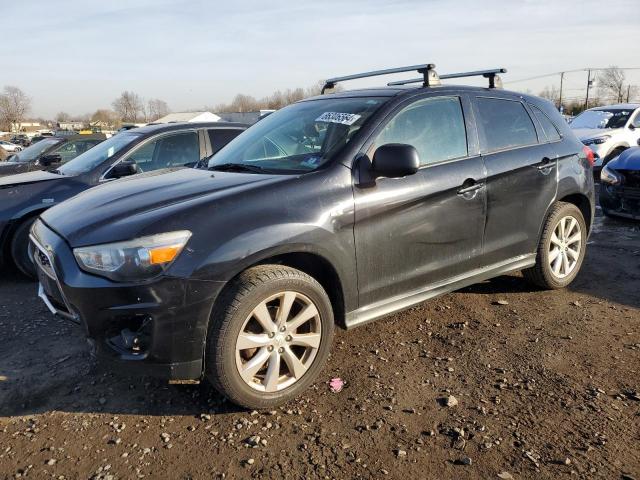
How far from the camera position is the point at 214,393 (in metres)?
3.10

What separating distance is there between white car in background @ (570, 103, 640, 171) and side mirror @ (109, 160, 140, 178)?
31.0ft

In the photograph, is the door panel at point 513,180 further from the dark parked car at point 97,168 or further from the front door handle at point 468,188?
the dark parked car at point 97,168

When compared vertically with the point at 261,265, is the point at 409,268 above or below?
below

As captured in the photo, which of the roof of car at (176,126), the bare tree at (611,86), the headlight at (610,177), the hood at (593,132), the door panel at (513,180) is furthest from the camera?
the bare tree at (611,86)

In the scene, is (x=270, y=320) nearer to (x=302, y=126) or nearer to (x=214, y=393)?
(x=214, y=393)

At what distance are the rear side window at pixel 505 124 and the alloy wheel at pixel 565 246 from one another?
81 centimetres

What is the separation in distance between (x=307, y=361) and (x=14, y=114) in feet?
319

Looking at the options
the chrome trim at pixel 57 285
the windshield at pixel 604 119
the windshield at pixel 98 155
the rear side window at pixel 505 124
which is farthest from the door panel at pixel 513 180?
the windshield at pixel 604 119

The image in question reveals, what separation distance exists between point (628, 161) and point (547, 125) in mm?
2845

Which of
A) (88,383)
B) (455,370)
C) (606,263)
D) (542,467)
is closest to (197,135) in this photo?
(88,383)

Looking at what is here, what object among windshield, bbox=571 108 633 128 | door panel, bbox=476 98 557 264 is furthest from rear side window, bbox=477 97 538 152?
windshield, bbox=571 108 633 128

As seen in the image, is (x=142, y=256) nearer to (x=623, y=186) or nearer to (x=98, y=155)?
(x=98, y=155)

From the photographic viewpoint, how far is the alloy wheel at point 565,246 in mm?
4469

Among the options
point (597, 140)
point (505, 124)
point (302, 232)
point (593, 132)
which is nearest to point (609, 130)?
point (593, 132)
